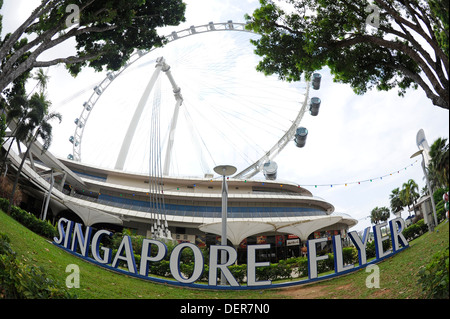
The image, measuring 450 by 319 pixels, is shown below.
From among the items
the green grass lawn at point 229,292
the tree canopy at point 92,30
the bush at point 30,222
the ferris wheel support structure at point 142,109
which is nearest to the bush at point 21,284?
the green grass lawn at point 229,292

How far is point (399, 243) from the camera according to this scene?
1082cm

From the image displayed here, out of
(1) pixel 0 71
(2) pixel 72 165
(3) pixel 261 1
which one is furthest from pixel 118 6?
(2) pixel 72 165

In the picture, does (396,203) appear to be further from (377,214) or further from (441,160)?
(441,160)

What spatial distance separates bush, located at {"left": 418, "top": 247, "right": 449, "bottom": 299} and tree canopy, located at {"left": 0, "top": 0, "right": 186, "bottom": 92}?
40.2 ft

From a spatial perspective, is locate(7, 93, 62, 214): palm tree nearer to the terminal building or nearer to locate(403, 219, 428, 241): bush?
the terminal building

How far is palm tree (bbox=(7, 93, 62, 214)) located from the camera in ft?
66.1

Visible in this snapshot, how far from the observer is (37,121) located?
2114 cm

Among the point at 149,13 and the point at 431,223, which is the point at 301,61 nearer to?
the point at 431,223

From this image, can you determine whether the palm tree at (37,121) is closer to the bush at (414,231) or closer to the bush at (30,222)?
the bush at (30,222)

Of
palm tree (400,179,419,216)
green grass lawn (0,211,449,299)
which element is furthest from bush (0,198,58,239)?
palm tree (400,179,419,216)

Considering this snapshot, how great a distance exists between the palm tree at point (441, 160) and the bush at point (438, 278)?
1.31 meters

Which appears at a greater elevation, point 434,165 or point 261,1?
point 261,1

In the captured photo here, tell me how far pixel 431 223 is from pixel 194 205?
27861mm

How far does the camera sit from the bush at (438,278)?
4.96 m
